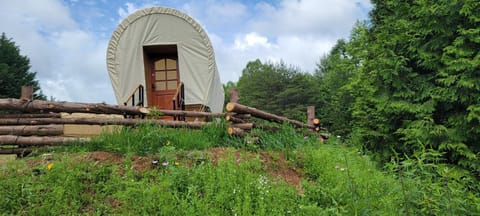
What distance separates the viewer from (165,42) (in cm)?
744

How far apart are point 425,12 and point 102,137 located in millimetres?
5801

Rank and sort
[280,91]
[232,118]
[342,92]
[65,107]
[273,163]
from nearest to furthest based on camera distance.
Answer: [273,163] → [65,107] → [232,118] → [342,92] → [280,91]

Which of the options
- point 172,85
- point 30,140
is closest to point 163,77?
point 172,85

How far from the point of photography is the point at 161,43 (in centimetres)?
743

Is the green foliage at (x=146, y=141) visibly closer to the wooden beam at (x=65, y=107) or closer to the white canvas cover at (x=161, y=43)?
the wooden beam at (x=65, y=107)

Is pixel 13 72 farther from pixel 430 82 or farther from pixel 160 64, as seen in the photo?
pixel 430 82

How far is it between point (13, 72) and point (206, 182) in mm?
16718

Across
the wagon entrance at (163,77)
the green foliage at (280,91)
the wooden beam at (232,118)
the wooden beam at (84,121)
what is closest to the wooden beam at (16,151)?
the wooden beam at (84,121)

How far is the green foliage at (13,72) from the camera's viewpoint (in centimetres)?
1496

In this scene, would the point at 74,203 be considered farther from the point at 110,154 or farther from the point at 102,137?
the point at 102,137

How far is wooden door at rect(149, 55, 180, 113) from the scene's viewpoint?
26.6ft

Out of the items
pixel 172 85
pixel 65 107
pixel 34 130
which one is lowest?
pixel 34 130

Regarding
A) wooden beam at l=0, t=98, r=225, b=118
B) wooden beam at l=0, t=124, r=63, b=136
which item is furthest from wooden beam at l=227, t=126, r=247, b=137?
wooden beam at l=0, t=124, r=63, b=136

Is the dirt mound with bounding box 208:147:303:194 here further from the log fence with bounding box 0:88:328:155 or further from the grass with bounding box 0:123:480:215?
the log fence with bounding box 0:88:328:155
